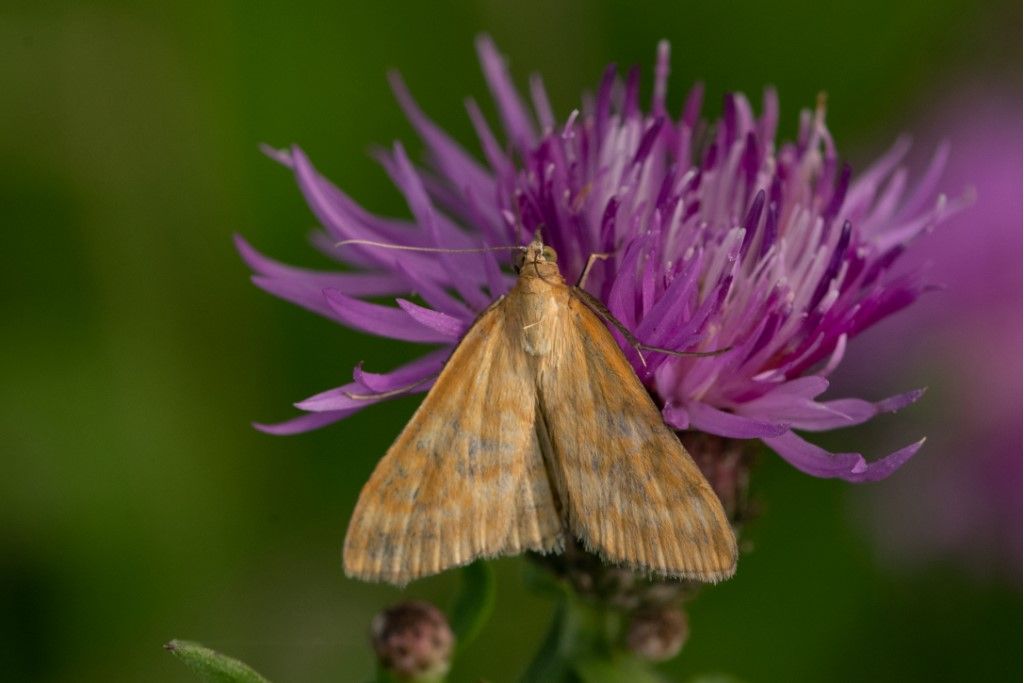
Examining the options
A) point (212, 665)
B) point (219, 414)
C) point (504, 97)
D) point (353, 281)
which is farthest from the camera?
point (219, 414)

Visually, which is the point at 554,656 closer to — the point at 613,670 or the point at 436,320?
the point at 613,670

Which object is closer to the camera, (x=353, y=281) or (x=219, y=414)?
(x=353, y=281)

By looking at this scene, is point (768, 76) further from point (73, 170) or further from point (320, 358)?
point (73, 170)

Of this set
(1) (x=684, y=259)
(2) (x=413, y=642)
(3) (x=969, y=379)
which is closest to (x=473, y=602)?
(2) (x=413, y=642)

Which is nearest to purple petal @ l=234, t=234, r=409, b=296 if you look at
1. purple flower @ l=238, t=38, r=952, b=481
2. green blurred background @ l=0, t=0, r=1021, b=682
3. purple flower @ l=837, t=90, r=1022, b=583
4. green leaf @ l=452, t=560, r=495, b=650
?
purple flower @ l=238, t=38, r=952, b=481

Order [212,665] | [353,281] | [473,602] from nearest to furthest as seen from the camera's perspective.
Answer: [212,665] → [473,602] → [353,281]

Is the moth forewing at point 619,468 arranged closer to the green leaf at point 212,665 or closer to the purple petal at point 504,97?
the green leaf at point 212,665
